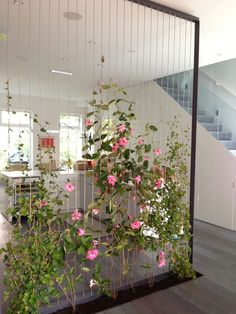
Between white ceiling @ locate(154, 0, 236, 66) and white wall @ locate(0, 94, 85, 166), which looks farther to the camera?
white wall @ locate(0, 94, 85, 166)

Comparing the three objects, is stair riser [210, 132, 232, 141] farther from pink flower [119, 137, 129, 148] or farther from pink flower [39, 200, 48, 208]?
pink flower [39, 200, 48, 208]

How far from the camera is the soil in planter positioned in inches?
99.1

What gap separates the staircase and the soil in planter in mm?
2864

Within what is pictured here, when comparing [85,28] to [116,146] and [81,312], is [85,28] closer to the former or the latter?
[116,146]

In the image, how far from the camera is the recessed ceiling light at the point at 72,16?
3.36 m

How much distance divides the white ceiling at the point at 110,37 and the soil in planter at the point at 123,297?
2892 mm

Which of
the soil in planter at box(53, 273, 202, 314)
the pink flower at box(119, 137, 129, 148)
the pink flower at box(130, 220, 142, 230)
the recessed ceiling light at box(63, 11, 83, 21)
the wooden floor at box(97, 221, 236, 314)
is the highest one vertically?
the recessed ceiling light at box(63, 11, 83, 21)

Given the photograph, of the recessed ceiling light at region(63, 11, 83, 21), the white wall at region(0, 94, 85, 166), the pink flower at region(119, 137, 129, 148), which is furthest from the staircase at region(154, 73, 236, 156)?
the white wall at region(0, 94, 85, 166)

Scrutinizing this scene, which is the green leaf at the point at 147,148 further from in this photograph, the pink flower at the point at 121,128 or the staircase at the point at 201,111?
the staircase at the point at 201,111

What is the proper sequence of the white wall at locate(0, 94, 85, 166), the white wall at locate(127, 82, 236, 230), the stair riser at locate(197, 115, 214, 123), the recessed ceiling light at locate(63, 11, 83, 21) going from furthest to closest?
the white wall at locate(0, 94, 85, 166), the stair riser at locate(197, 115, 214, 123), the white wall at locate(127, 82, 236, 230), the recessed ceiling light at locate(63, 11, 83, 21)

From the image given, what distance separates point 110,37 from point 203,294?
337 centimetres

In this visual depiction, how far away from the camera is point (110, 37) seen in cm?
394

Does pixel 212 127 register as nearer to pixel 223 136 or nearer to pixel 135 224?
pixel 223 136

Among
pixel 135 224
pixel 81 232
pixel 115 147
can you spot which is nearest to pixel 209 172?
pixel 135 224
